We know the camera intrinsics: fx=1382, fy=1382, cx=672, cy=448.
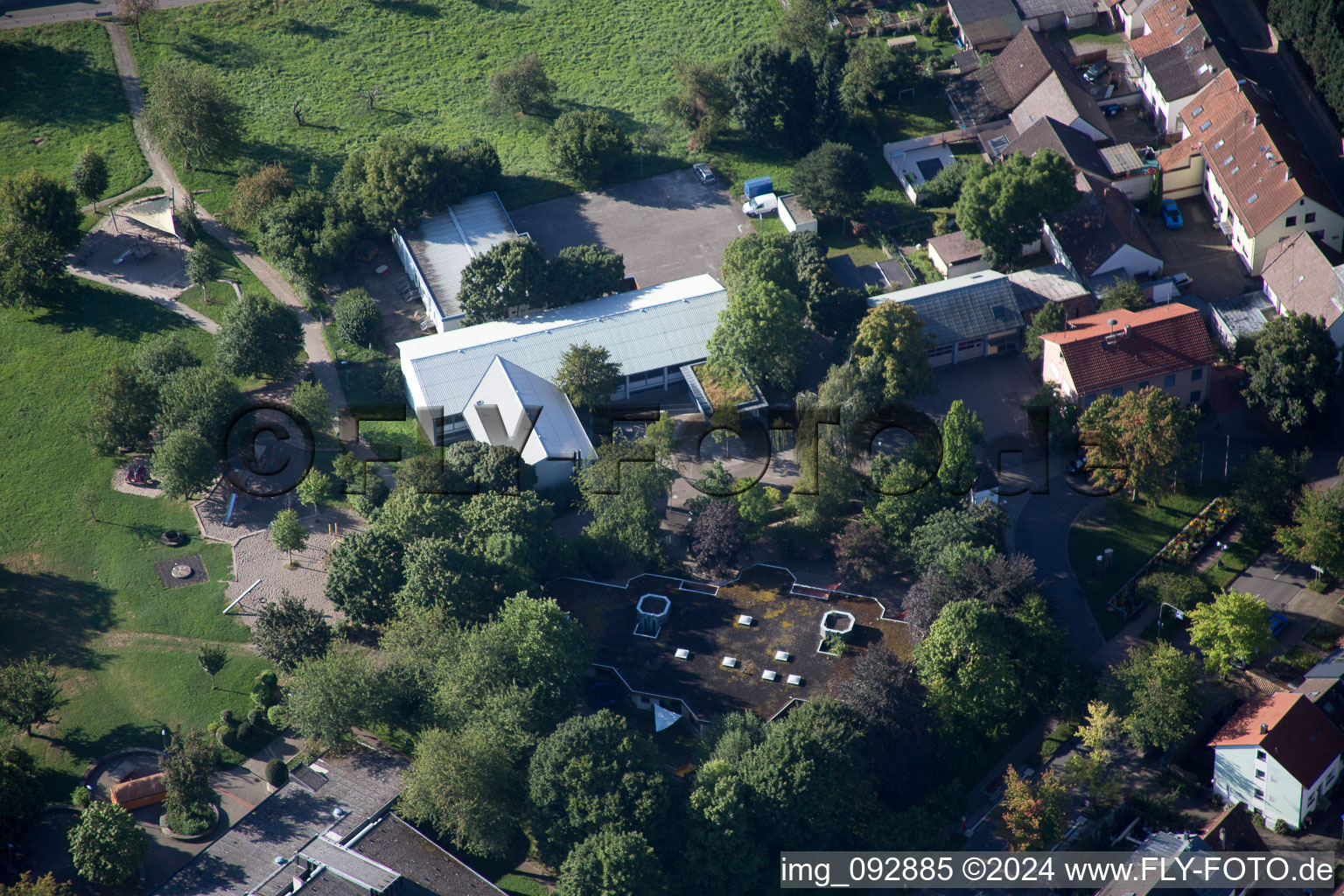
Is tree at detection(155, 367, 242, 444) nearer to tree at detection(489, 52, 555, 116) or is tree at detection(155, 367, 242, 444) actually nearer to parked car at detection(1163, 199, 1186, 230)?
tree at detection(489, 52, 555, 116)

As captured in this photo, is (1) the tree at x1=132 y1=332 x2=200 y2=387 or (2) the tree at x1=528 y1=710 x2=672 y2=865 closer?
(2) the tree at x1=528 y1=710 x2=672 y2=865

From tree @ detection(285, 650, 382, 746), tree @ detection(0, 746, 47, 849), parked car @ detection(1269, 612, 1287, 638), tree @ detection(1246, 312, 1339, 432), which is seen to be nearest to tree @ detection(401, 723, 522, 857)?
tree @ detection(285, 650, 382, 746)

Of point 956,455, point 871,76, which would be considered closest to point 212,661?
point 956,455

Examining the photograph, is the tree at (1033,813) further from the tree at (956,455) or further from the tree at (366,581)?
the tree at (366,581)

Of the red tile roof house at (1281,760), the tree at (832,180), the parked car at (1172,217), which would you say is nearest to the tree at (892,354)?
the tree at (832,180)

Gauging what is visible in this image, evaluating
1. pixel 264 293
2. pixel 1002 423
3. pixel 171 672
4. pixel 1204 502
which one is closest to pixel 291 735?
pixel 171 672

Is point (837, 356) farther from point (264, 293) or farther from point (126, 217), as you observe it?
point (126, 217)
